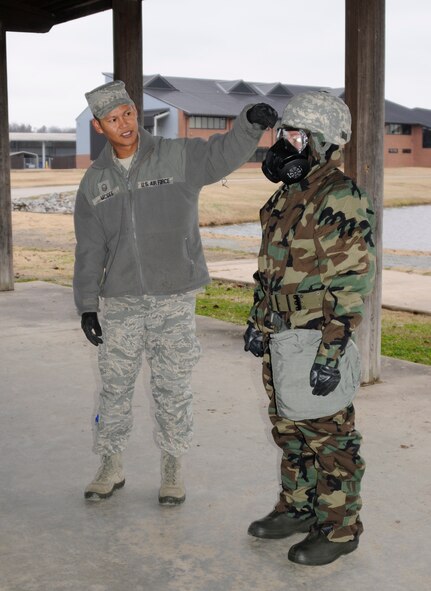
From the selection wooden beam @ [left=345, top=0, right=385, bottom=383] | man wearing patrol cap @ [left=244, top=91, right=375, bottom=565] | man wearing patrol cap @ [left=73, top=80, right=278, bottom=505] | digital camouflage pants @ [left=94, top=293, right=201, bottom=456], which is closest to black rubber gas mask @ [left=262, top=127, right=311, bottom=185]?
man wearing patrol cap @ [left=244, top=91, right=375, bottom=565]

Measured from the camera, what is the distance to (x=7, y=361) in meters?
6.96

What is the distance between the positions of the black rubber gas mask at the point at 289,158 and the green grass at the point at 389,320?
4.52 m

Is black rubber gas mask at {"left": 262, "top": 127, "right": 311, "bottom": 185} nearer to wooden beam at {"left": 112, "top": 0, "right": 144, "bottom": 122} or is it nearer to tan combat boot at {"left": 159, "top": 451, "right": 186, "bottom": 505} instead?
tan combat boot at {"left": 159, "top": 451, "right": 186, "bottom": 505}

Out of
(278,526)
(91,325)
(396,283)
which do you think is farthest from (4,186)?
(278,526)

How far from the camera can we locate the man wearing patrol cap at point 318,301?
3227mm

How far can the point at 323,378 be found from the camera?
10.5ft

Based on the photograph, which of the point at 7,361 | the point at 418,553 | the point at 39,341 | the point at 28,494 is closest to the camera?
the point at 418,553

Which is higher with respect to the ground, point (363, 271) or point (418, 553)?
point (363, 271)

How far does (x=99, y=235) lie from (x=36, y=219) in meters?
20.7

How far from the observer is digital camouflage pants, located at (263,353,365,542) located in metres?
3.40

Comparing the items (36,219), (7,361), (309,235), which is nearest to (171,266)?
(309,235)

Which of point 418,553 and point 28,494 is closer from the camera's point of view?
Result: point 418,553

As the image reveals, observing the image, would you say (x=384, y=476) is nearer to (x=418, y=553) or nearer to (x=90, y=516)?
(x=418, y=553)

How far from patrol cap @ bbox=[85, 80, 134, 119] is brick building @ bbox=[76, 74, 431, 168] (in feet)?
184
